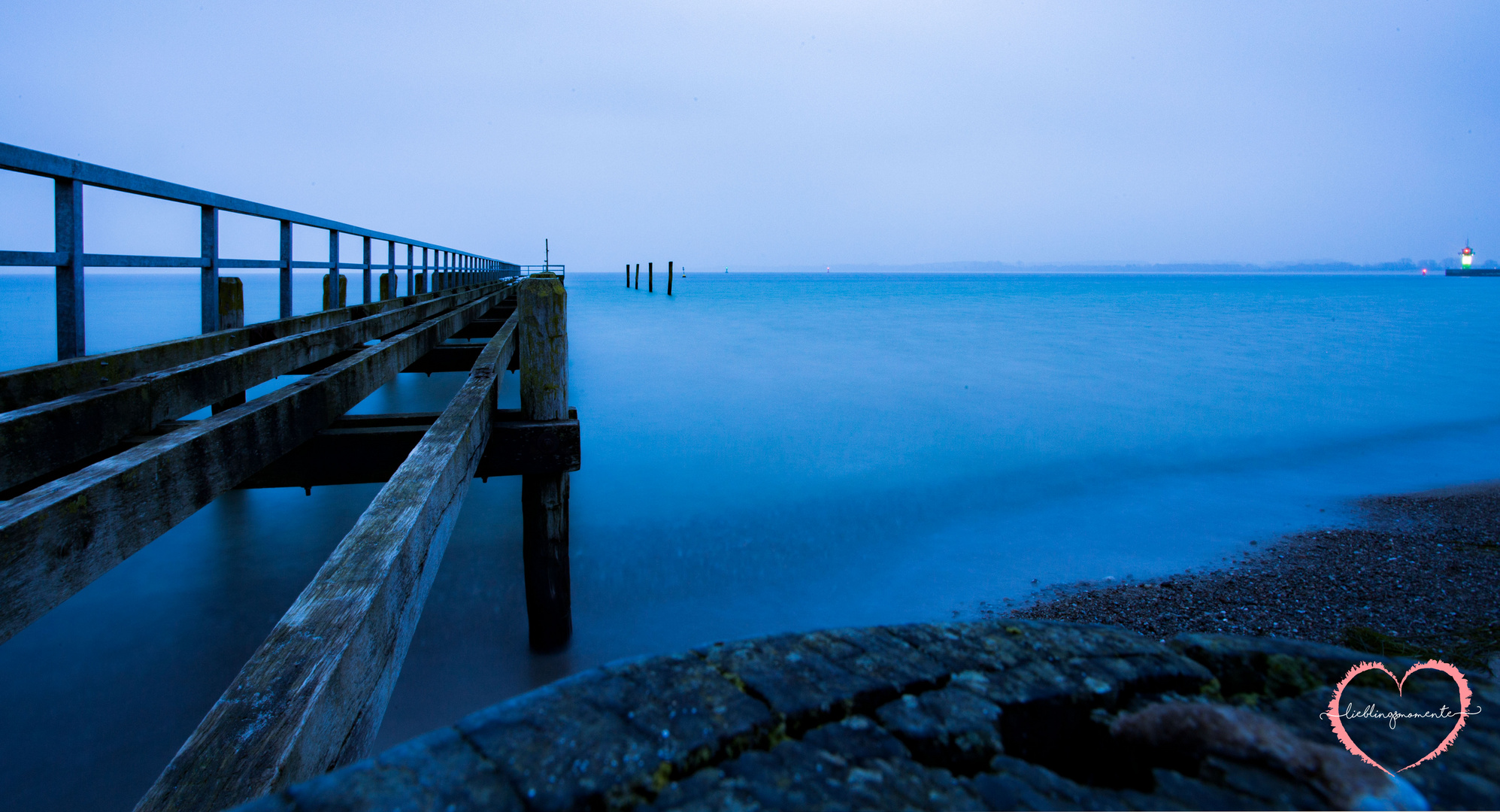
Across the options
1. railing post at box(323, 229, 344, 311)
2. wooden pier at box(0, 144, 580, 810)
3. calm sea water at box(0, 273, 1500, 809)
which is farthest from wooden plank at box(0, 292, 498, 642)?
railing post at box(323, 229, 344, 311)

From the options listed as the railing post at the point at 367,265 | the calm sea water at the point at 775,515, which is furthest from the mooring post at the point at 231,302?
the calm sea water at the point at 775,515

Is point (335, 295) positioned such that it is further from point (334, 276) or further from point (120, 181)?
point (120, 181)

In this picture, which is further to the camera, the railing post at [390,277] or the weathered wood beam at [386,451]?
the railing post at [390,277]

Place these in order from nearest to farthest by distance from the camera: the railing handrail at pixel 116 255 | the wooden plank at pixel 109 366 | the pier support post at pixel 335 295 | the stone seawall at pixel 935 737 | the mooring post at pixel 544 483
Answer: the stone seawall at pixel 935 737, the wooden plank at pixel 109 366, the railing handrail at pixel 116 255, the mooring post at pixel 544 483, the pier support post at pixel 335 295

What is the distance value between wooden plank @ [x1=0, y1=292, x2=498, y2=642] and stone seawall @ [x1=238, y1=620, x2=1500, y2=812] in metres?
1.01

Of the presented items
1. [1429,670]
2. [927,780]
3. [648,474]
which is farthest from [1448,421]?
[927,780]

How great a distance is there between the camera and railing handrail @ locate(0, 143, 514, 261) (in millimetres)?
2840

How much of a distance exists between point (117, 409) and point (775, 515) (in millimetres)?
5558

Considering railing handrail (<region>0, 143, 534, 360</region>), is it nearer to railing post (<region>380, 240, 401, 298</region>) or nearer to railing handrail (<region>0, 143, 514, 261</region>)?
railing handrail (<region>0, 143, 514, 261</region>)

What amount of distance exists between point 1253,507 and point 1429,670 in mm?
7652

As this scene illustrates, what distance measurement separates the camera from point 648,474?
8.55 metres

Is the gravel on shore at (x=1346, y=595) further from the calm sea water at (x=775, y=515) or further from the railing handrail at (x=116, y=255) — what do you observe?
the railing handrail at (x=116, y=255)

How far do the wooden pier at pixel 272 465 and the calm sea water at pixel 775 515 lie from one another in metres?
1.45

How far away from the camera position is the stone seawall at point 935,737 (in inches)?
31.5
